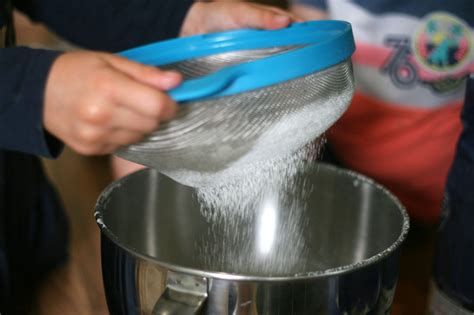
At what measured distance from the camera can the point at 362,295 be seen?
1.57 ft

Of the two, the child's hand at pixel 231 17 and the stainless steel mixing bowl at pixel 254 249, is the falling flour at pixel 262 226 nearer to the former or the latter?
the stainless steel mixing bowl at pixel 254 249

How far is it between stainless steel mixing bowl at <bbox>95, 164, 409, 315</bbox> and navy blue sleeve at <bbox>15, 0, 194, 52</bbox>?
0.20 m

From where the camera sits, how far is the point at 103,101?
1.26ft

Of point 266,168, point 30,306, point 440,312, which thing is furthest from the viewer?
point 30,306

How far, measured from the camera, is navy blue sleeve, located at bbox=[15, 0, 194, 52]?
721 millimetres

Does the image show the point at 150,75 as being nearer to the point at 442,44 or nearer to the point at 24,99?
the point at 24,99

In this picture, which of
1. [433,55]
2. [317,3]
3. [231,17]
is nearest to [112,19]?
[231,17]

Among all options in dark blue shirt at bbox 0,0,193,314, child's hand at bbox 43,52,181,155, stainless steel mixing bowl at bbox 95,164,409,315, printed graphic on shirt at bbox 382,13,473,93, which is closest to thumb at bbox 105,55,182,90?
child's hand at bbox 43,52,181,155

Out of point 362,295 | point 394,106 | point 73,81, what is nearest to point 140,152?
point 73,81

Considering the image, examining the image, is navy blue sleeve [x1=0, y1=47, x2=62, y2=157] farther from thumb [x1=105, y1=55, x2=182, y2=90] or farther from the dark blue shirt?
the dark blue shirt

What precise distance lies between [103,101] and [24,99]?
0.25 ft

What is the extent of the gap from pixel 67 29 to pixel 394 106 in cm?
42

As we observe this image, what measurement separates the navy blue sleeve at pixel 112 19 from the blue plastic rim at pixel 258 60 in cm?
18

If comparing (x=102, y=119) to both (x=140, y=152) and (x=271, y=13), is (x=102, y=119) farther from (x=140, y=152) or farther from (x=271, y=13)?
(x=271, y=13)
